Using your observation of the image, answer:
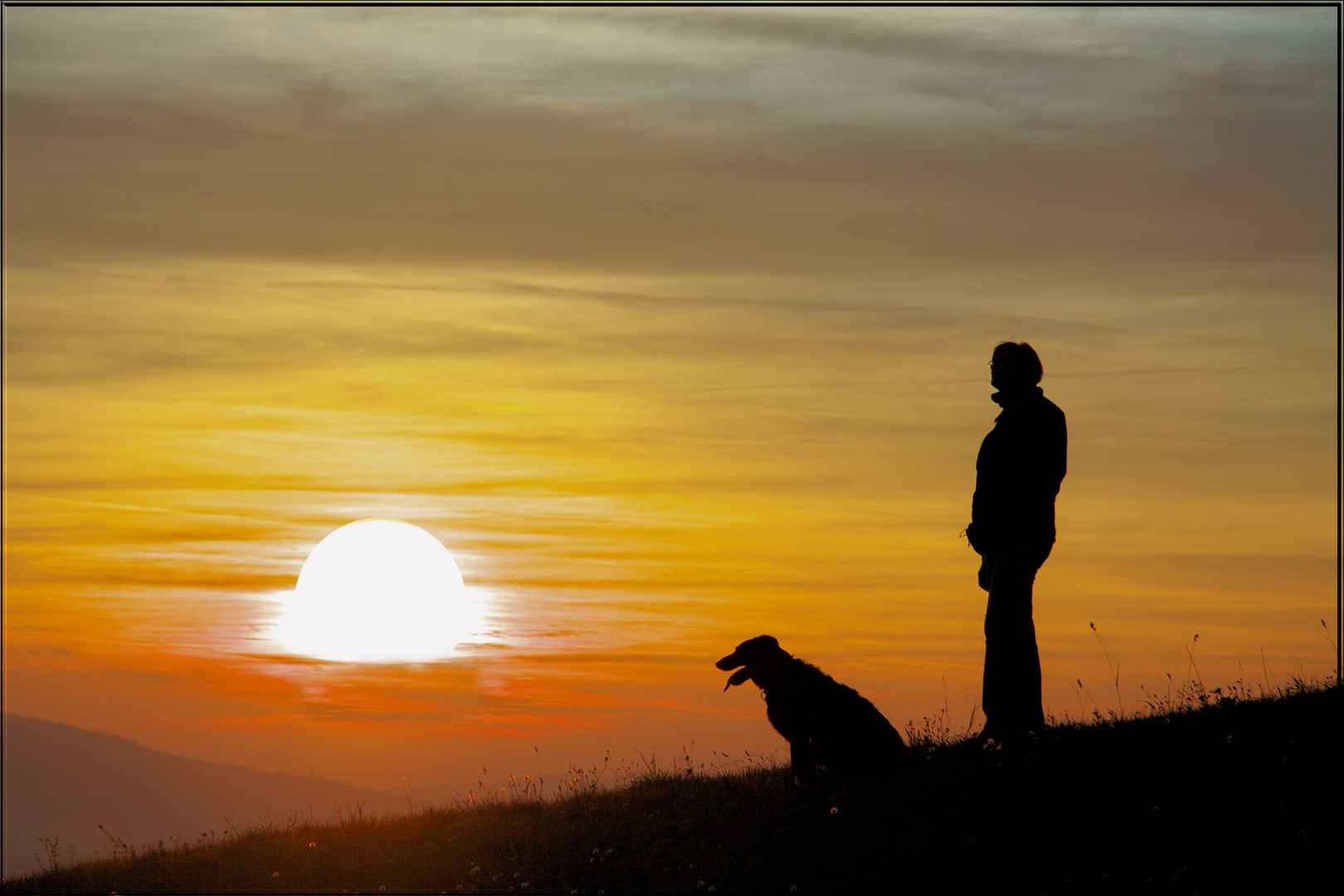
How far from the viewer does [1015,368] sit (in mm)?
10117

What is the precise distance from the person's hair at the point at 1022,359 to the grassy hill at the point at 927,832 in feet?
11.2

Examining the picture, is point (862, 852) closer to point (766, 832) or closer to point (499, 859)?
point (766, 832)

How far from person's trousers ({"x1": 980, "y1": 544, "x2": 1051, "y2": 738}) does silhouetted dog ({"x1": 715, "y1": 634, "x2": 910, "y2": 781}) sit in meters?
1.08

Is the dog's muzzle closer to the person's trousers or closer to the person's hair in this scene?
the person's trousers

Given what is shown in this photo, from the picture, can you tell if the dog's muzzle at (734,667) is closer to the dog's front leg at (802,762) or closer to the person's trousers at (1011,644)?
the dog's front leg at (802,762)

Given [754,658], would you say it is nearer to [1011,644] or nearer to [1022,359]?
[1011,644]

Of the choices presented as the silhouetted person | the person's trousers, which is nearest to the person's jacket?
the silhouetted person

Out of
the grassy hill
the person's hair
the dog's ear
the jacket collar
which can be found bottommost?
A: the grassy hill

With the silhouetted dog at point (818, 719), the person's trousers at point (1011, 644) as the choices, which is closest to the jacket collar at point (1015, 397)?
the person's trousers at point (1011, 644)

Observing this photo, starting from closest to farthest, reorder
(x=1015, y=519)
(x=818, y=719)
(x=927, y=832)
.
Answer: (x=927, y=832)
(x=1015, y=519)
(x=818, y=719)

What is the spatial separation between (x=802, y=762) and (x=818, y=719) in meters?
0.48

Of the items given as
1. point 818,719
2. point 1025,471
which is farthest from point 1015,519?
point 818,719

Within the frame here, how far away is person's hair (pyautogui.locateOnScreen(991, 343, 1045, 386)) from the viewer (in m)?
10.1

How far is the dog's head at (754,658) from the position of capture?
1074cm
